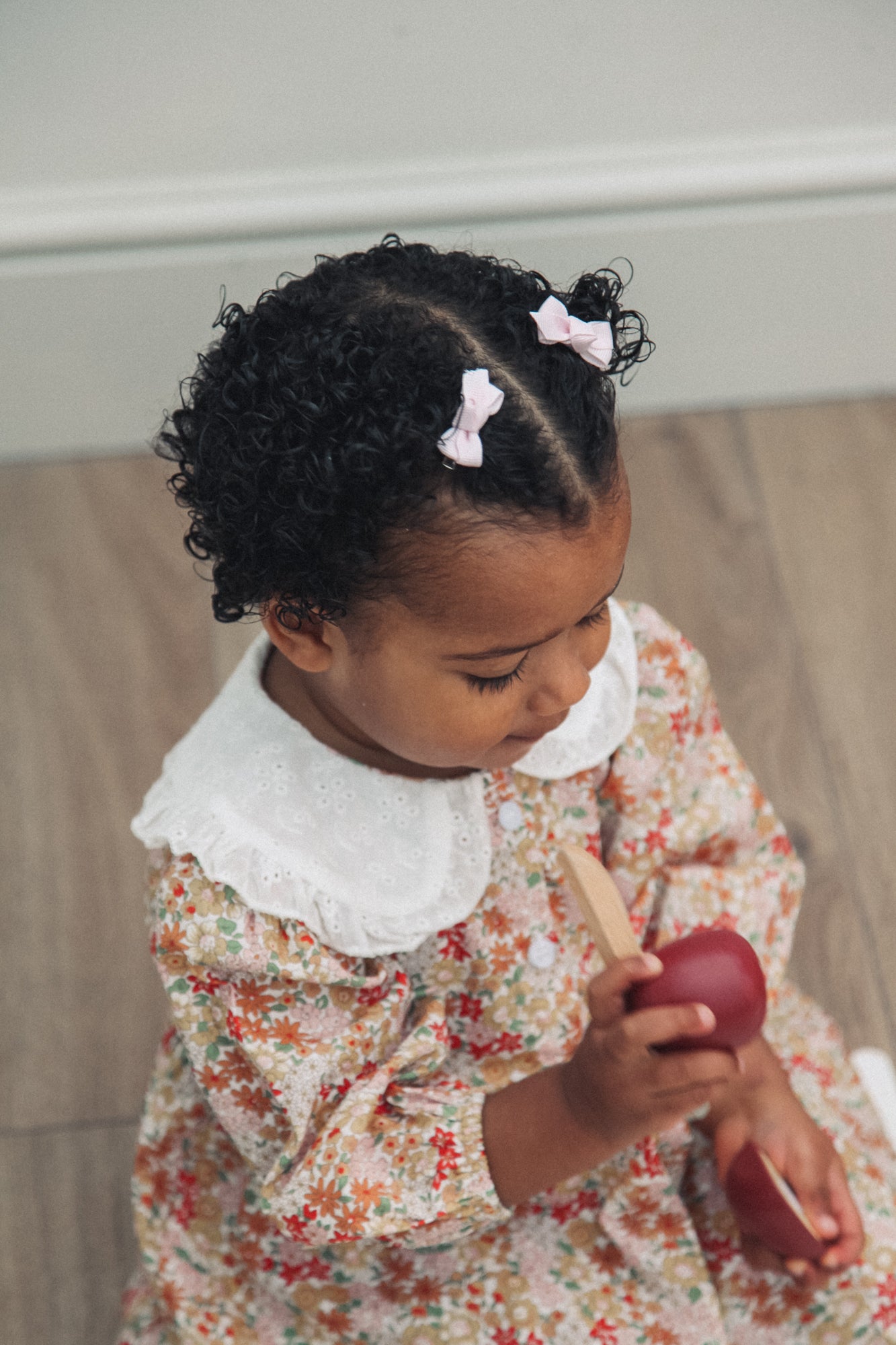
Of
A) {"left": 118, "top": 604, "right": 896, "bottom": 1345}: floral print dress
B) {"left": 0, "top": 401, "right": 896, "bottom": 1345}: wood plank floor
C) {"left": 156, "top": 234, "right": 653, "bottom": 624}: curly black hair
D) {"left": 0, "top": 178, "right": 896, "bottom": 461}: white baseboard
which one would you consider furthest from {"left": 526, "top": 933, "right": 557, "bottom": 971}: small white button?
{"left": 0, "top": 178, "right": 896, "bottom": 461}: white baseboard

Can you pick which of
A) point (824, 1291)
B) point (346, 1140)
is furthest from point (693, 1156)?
point (346, 1140)

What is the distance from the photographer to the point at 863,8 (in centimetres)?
A: 101

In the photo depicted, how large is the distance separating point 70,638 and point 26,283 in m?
0.28

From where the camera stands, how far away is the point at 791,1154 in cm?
70

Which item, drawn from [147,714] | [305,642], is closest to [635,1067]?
[305,642]

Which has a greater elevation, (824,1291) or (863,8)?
(863,8)

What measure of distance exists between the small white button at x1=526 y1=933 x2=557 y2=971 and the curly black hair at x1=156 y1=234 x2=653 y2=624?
221 millimetres

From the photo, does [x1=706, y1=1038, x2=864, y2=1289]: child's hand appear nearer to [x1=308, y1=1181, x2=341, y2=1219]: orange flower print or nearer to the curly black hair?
[x1=308, y1=1181, x2=341, y2=1219]: orange flower print

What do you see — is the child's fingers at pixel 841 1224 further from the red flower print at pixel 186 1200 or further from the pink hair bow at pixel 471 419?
the pink hair bow at pixel 471 419

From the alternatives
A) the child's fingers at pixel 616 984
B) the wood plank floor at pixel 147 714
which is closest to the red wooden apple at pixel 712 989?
the child's fingers at pixel 616 984

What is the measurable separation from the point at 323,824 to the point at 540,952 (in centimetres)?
13

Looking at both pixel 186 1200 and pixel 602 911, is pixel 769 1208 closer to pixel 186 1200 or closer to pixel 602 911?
pixel 602 911

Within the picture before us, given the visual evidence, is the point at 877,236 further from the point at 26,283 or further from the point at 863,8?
the point at 26,283

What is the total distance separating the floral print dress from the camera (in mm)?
633
